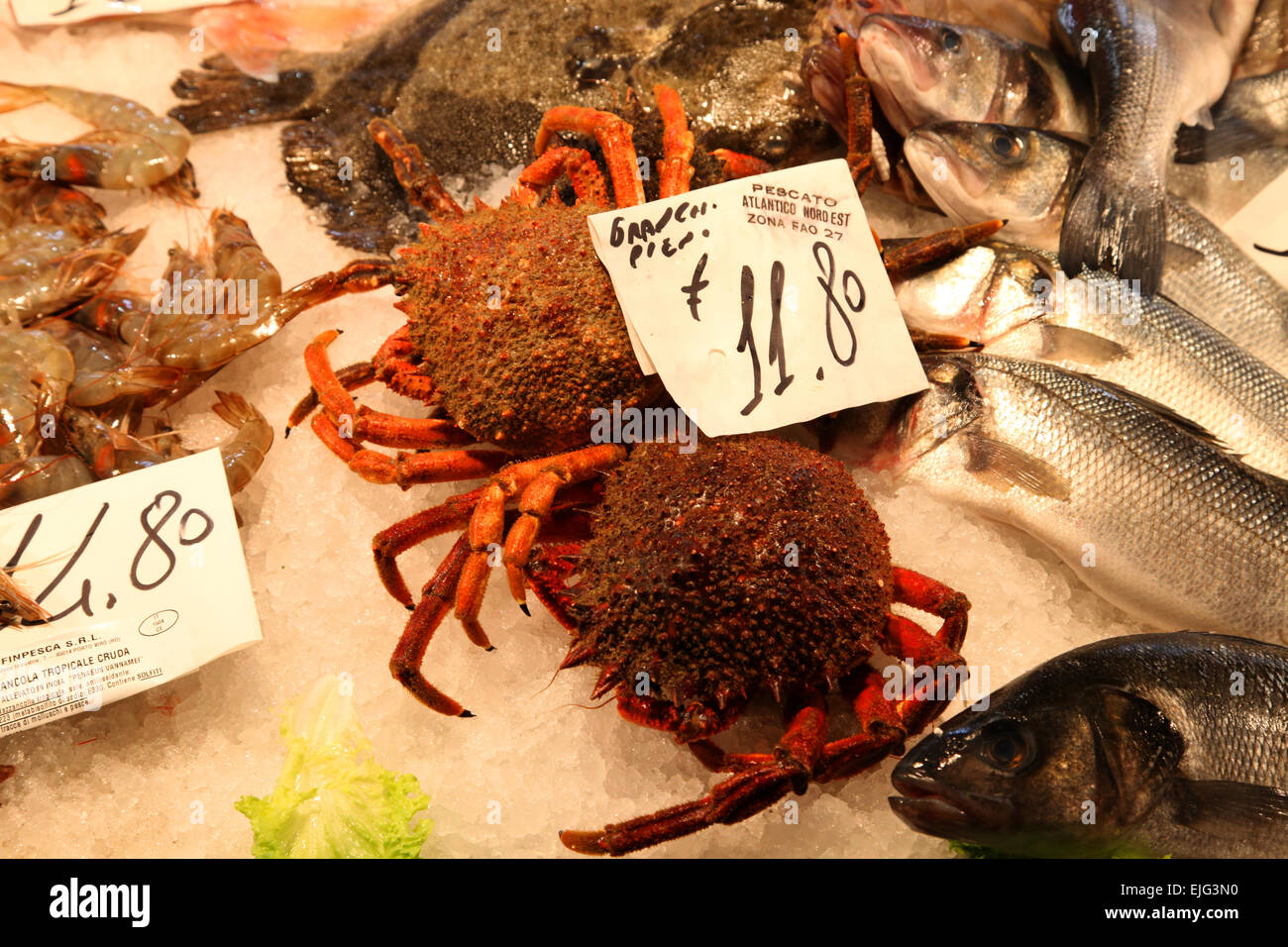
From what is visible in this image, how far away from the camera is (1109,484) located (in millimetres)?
1814

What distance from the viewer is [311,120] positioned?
106 inches

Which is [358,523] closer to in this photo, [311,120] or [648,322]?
[648,322]

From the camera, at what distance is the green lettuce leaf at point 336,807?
1.44 m

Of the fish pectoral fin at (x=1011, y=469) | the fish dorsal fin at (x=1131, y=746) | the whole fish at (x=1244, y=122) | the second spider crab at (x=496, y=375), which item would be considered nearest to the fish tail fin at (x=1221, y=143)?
the whole fish at (x=1244, y=122)

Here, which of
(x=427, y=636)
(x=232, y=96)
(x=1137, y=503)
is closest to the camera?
(x=427, y=636)

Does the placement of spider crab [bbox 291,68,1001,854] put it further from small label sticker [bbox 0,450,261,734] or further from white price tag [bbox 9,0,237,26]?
white price tag [bbox 9,0,237,26]

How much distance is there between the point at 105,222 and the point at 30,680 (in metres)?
1.60

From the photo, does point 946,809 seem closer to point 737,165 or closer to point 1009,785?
point 1009,785

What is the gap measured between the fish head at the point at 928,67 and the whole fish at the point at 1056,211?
0.15 metres

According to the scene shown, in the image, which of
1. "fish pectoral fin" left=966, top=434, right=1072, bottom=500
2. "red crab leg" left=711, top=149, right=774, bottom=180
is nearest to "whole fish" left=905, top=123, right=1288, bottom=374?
"red crab leg" left=711, top=149, right=774, bottom=180

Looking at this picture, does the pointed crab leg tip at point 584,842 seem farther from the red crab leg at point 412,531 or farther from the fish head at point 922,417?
the fish head at point 922,417

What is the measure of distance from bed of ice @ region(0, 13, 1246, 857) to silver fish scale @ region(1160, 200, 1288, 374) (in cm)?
81

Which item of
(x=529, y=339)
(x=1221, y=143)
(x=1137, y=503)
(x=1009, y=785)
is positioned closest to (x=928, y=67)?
(x=1221, y=143)

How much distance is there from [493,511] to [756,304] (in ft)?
2.19
